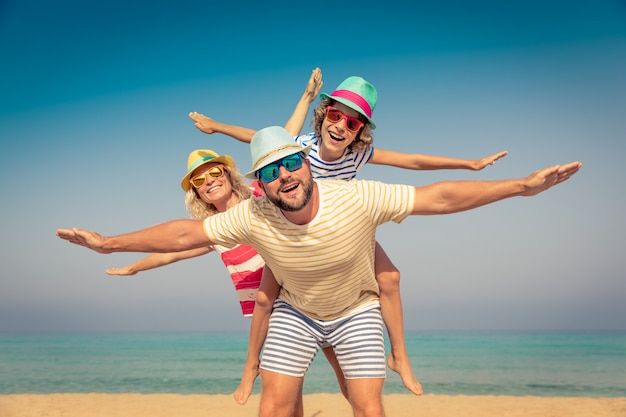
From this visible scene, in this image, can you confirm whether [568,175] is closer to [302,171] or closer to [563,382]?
[302,171]

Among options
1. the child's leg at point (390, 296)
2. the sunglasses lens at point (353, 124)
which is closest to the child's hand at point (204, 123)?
the sunglasses lens at point (353, 124)

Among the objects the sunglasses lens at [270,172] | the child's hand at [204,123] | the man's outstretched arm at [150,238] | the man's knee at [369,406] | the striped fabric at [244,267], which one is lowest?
the man's knee at [369,406]

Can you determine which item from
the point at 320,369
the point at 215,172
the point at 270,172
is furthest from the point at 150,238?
the point at 320,369

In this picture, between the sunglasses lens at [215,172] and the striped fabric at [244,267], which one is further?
the sunglasses lens at [215,172]

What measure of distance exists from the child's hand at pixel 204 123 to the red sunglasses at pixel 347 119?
1.71 metres

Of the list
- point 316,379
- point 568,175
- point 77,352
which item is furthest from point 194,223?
point 77,352

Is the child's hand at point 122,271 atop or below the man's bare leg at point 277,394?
atop

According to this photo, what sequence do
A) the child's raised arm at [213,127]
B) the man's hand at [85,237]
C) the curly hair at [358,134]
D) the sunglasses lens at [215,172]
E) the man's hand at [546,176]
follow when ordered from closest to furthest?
the man's hand at [546,176] < the man's hand at [85,237] < the curly hair at [358,134] < the sunglasses lens at [215,172] < the child's raised arm at [213,127]

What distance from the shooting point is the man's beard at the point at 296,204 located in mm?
3936

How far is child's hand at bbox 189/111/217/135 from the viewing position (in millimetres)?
6246

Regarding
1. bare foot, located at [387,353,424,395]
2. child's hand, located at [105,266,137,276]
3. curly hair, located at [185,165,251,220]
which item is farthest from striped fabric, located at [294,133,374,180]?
child's hand, located at [105,266,137,276]

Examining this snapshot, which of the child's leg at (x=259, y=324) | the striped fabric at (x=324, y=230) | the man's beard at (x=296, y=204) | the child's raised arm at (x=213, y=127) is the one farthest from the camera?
the child's raised arm at (x=213, y=127)

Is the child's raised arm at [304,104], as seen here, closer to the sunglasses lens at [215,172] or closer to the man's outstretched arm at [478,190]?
the sunglasses lens at [215,172]

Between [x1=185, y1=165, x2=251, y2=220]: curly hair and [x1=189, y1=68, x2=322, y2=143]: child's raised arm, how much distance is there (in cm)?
62
